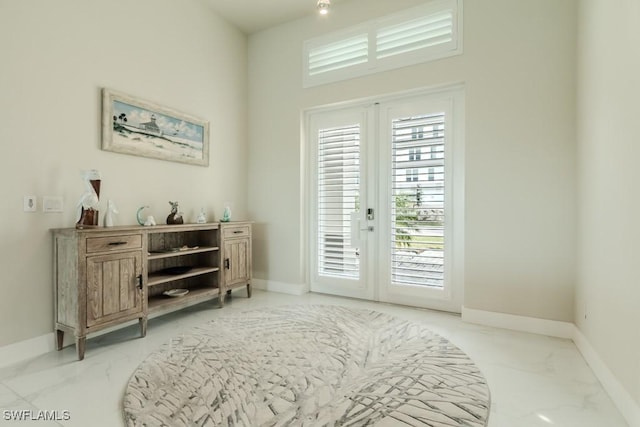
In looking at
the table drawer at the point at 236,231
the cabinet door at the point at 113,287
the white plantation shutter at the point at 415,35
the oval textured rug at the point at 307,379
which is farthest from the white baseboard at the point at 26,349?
the white plantation shutter at the point at 415,35

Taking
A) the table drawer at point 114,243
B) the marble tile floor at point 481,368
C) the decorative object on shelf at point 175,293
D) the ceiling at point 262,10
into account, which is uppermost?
the ceiling at point 262,10

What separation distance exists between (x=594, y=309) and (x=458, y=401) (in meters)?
1.29

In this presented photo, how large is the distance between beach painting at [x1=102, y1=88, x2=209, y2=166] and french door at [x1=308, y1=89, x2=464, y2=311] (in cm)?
141

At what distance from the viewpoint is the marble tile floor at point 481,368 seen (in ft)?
5.54

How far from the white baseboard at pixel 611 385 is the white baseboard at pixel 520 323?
0.70 ft

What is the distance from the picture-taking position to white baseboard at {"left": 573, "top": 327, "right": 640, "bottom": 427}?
5.26 feet

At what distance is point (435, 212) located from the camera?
3.44 m

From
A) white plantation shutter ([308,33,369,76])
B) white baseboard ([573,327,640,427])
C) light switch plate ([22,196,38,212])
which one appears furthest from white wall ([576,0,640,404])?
light switch plate ([22,196,38,212])

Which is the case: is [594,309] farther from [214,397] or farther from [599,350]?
[214,397]

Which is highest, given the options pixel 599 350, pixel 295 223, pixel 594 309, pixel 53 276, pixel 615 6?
pixel 615 6

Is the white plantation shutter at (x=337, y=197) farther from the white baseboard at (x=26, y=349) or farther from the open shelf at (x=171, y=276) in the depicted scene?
the white baseboard at (x=26, y=349)

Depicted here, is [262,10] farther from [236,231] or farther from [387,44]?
[236,231]

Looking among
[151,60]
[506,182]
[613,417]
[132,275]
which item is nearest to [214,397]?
[132,275]

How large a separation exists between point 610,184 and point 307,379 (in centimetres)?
224
